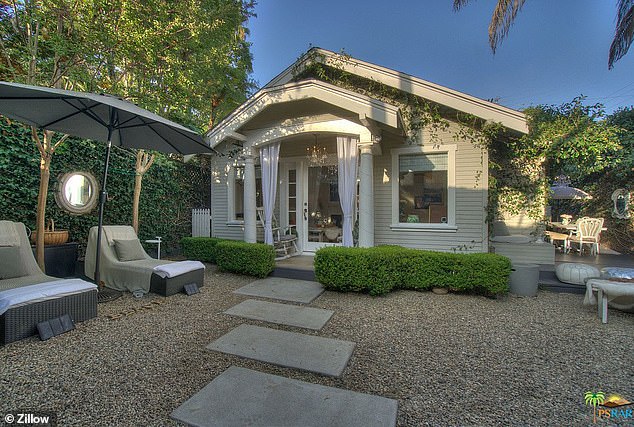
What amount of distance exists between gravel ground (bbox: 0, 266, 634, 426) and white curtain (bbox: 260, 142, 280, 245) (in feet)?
8.11

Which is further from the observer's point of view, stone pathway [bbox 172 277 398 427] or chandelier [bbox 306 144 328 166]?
chandelier [bbox 306 144 328 166]

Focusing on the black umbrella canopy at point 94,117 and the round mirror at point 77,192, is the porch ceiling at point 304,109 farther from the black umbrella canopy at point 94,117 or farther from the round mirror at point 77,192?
the round mirror at point 77,192

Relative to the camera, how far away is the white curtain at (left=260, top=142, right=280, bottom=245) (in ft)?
21.2

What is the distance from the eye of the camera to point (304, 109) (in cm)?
634

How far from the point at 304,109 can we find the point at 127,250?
4222 millimetres

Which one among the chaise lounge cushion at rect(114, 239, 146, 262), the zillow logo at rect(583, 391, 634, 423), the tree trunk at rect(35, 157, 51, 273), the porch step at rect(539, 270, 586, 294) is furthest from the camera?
the chaise lounge cushion at rect(114, 239, 146, 262)

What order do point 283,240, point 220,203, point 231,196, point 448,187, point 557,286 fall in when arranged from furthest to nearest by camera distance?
point 220,203 < point 231,196 < point 283,240 < point 448,187 < point 557,286

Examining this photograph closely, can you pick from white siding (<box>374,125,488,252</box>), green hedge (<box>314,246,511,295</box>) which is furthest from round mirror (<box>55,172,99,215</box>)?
white siding (<box>374,125,488,252</box>)

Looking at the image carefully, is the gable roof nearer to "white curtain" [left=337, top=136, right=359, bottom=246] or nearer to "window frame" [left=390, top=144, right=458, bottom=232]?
"window frame" [left=390, top=144, right=458, bottom=232]

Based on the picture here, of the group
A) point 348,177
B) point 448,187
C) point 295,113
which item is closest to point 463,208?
point 448,187

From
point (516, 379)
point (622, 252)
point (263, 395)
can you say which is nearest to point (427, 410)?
point (516, 379)

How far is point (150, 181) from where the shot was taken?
24.6ft

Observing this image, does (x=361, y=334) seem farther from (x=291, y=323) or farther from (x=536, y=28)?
(x=536, y=28)

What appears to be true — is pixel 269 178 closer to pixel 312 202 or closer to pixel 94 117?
pixel 312 202
